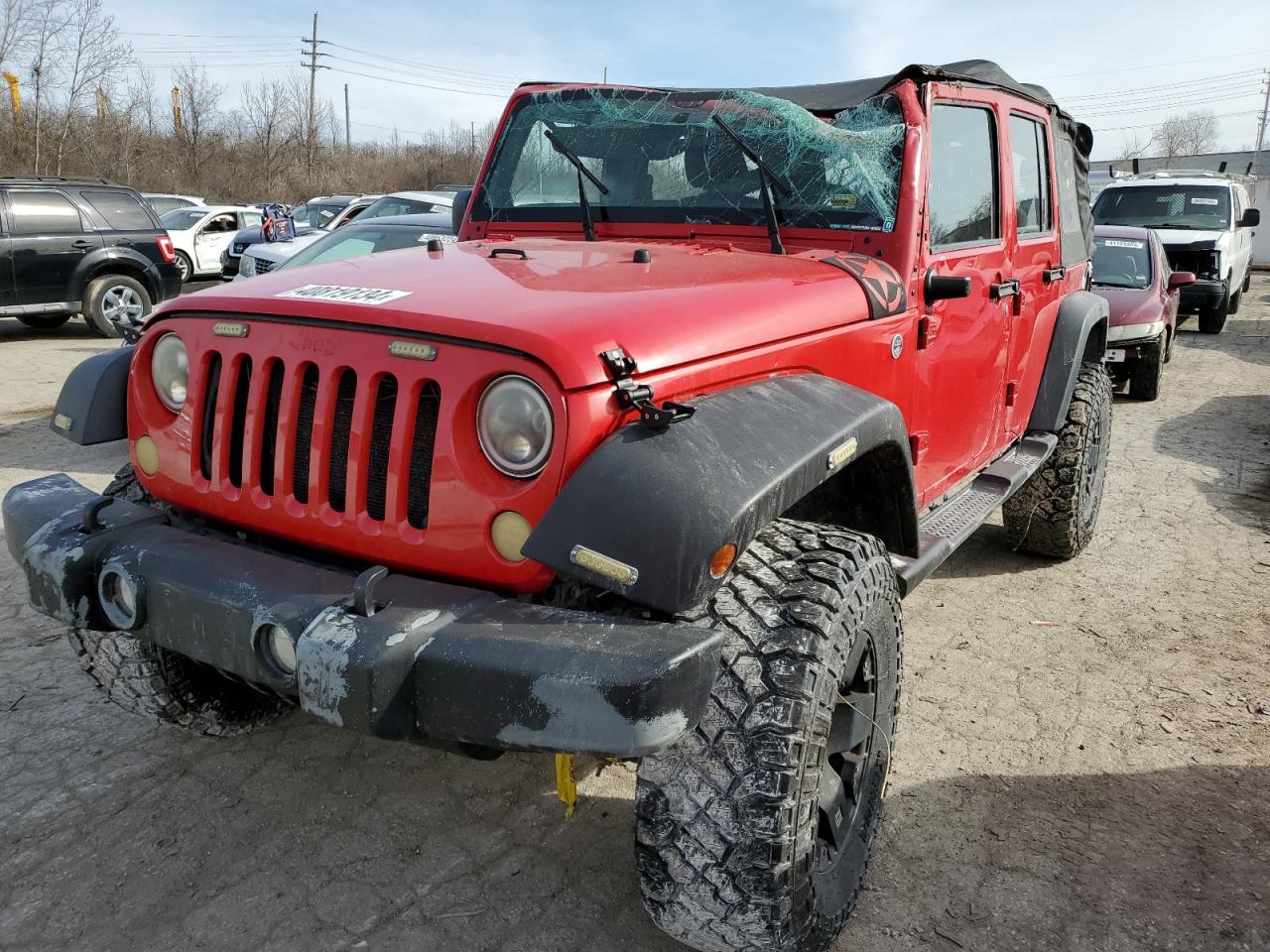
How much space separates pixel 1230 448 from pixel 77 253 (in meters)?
12.2

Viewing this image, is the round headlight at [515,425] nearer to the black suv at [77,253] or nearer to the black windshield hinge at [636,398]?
the black windshield hinge at [636,398]

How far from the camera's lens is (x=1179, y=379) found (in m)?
10.4

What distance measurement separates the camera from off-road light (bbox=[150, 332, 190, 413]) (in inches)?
100

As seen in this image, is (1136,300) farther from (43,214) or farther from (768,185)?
(43,214)

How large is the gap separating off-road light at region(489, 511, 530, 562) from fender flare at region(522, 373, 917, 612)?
15 centimetres

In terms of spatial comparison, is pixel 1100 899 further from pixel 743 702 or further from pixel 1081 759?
pixel 743 702

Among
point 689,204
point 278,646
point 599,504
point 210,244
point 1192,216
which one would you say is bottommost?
point 278,646

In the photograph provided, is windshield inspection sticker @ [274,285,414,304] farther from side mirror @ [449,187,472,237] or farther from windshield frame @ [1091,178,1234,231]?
windshield frame @ [1091,178,1234,231]

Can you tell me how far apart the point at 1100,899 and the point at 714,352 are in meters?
1.72

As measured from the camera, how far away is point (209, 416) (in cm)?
247

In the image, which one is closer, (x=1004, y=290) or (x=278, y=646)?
(x=278, y=646)

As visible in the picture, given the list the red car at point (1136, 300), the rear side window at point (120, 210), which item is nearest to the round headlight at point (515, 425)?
the red car at point (1136, 300)

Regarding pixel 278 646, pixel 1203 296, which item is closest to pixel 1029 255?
pixel 278 646

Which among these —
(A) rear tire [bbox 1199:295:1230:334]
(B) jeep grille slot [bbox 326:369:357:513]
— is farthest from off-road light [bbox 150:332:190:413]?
(A) rear tire [bbox 1199:295:1230:334]
